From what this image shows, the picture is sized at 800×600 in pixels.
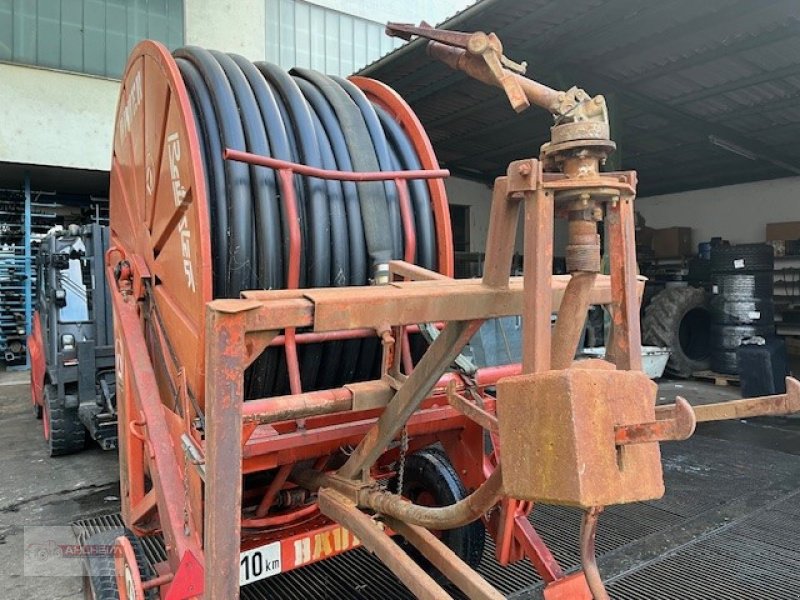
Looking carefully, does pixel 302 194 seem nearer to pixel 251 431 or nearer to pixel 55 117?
pixel 251 431

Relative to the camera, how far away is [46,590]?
11.9 ft

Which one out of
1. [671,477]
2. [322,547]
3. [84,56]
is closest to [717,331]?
[671,477]

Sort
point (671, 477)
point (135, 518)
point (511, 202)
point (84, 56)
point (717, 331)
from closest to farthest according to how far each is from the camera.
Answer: point (511, 202)
point (135, 518)
point (671, 477)
point (717, 331)
point (84, 56)

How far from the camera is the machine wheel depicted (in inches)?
121

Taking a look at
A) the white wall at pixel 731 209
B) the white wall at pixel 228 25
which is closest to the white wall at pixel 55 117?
the white wall at pixel 228 25

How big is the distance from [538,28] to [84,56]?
989 centimetres

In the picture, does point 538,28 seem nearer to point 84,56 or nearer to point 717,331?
point 717,331

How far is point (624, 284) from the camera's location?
1794 millimetres

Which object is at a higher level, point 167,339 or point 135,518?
point 167,339

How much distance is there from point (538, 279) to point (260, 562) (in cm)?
163

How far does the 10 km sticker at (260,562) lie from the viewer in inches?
94.6

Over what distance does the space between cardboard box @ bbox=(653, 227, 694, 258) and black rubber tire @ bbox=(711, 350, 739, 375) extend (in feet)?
13.0

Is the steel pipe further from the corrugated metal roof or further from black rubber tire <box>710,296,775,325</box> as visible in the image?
black rubber tire <box>710,296,775,325</box>

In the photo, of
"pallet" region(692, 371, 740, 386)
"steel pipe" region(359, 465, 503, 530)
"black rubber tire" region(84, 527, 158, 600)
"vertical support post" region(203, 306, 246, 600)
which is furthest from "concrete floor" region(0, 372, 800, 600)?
"vertical support post" region(203, 306, 246, 600)
